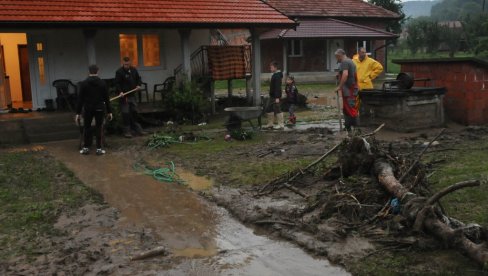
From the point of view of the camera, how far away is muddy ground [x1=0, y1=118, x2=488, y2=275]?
505 centimetres

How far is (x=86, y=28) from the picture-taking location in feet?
47.2

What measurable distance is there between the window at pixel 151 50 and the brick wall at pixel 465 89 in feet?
29.2

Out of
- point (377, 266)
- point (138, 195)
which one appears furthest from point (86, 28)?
point (377, 266)

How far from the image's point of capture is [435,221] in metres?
5.07

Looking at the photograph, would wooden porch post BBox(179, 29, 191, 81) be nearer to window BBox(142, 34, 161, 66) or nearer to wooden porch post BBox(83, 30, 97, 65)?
window BBox(142, 34, 161, 66)

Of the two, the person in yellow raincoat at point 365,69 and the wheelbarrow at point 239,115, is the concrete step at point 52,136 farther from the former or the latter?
the person in yellow raincoat at point 365,69

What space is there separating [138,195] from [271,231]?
257 centimetres

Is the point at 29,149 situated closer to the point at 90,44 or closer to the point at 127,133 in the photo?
the point at 127,133

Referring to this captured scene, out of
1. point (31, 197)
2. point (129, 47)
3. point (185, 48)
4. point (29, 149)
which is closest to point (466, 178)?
point (31, 197)

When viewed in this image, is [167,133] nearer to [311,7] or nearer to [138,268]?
[138,268]

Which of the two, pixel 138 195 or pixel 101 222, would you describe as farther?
pixel 138 195

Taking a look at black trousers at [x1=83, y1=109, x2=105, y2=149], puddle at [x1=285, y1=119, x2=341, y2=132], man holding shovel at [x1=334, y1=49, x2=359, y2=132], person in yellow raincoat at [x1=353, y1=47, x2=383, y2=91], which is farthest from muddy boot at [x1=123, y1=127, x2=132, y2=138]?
person in yellow raincoat at [x1=353, y1=47, x2=383, y2=91]

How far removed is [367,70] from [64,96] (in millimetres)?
8454

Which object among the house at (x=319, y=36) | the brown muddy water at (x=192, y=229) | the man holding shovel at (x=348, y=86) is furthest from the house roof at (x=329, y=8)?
the brown muddy water at (x=192, y=229)
